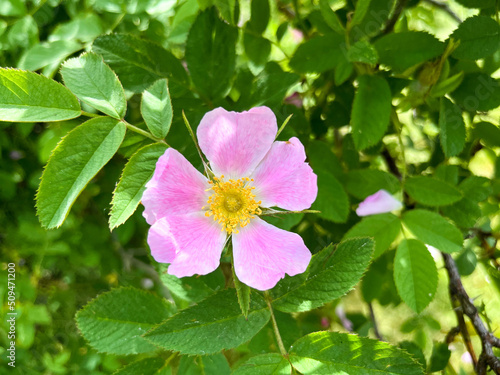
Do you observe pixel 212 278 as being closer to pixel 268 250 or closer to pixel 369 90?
pixel 268 250

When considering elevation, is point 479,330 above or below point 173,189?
below

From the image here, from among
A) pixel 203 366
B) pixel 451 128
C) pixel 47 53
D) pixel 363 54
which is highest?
pixel 363 54

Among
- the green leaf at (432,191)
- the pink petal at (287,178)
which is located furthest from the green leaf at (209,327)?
the green leaf at (432,191)

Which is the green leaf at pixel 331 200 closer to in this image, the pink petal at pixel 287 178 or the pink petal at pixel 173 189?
the pink petal at pixel 287 178

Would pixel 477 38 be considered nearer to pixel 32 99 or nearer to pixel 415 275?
pixel 415 275

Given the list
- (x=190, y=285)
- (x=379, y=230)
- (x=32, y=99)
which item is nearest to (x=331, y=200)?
(x=379, y=230)

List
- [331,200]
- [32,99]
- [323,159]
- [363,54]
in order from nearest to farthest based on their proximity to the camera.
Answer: [32,99] → [363,54] → [331,200] → [323,159]

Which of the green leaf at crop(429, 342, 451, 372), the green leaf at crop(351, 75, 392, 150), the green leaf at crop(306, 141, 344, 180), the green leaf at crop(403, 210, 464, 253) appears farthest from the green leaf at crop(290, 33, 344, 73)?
the green leaf at crop(429, 342, 451, 372)

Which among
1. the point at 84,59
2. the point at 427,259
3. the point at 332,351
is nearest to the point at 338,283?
the point at 332,351
